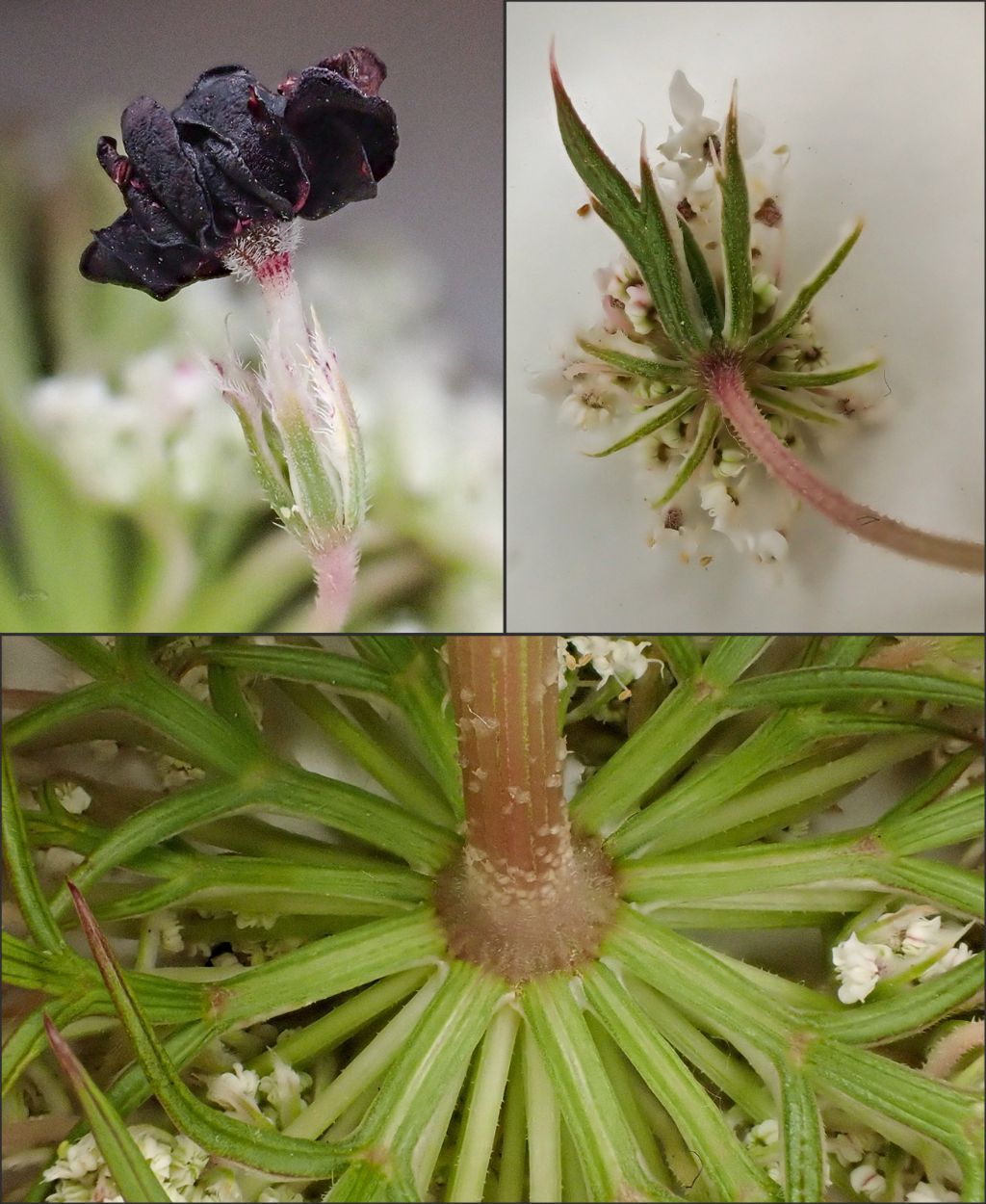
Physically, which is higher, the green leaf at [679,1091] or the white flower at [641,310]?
the white flower at [641,310]

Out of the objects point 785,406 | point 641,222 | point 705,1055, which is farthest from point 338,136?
point 705,1055

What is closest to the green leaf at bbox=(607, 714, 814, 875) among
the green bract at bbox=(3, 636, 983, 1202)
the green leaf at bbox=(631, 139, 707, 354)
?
the green bract at bbox=(3, 636, 983, 1202)

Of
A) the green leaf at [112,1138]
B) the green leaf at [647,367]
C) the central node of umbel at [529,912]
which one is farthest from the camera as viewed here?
the green leaf at [647,367]

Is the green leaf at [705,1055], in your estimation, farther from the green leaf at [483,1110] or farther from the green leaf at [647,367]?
the green leaf at [647,367]

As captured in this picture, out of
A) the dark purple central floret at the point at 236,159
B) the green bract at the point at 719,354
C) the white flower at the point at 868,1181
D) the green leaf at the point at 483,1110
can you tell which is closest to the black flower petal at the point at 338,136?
the dark purple central floret at the point at 236,159

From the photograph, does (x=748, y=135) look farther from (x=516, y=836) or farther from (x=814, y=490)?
(x=516, y=836)

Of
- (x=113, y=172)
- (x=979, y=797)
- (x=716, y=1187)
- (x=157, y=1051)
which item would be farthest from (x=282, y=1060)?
(x=113, y=172)
